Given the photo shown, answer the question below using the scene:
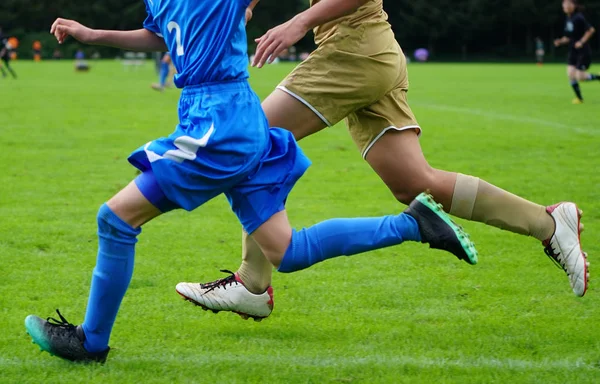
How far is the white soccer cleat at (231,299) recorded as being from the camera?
4.66 metres

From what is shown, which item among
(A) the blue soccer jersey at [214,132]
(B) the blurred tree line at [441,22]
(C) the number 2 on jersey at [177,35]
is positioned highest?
(C) the number 2 on jersey at [177,35]

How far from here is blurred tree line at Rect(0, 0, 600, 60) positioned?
71.4 meters

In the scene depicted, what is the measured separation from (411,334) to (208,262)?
1992mm

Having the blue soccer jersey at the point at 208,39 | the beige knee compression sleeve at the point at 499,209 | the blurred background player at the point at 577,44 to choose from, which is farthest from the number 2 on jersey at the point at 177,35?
the blurred background player at the point at 577,44

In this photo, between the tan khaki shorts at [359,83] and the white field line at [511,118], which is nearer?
the tan khaki shorts at [359,83]

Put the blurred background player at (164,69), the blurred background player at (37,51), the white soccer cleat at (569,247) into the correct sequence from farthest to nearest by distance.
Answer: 1. the blurred background player at (37,51)
2. the blurred background player at (164,69)
3. the white soccer cleat at (569,247)

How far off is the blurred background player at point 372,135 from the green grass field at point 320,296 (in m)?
0.24

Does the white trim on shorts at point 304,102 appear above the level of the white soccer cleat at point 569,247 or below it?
above

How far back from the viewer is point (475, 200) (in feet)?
15.6

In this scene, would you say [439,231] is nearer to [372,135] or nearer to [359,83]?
[372,135]

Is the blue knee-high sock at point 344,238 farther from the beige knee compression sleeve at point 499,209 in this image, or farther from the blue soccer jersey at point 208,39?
the beige knee compression sleeve at point 499,209

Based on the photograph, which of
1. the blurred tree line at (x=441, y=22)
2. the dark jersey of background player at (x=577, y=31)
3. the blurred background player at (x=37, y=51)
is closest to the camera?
the dark jersey of background player at (x=577, y=31)

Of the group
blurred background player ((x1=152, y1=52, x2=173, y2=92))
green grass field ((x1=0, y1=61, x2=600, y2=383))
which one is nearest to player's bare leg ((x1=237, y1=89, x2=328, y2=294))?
green grass field ((x1=0, y1=61, x2=600, y2=383))

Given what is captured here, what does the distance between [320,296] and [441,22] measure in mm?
69763
